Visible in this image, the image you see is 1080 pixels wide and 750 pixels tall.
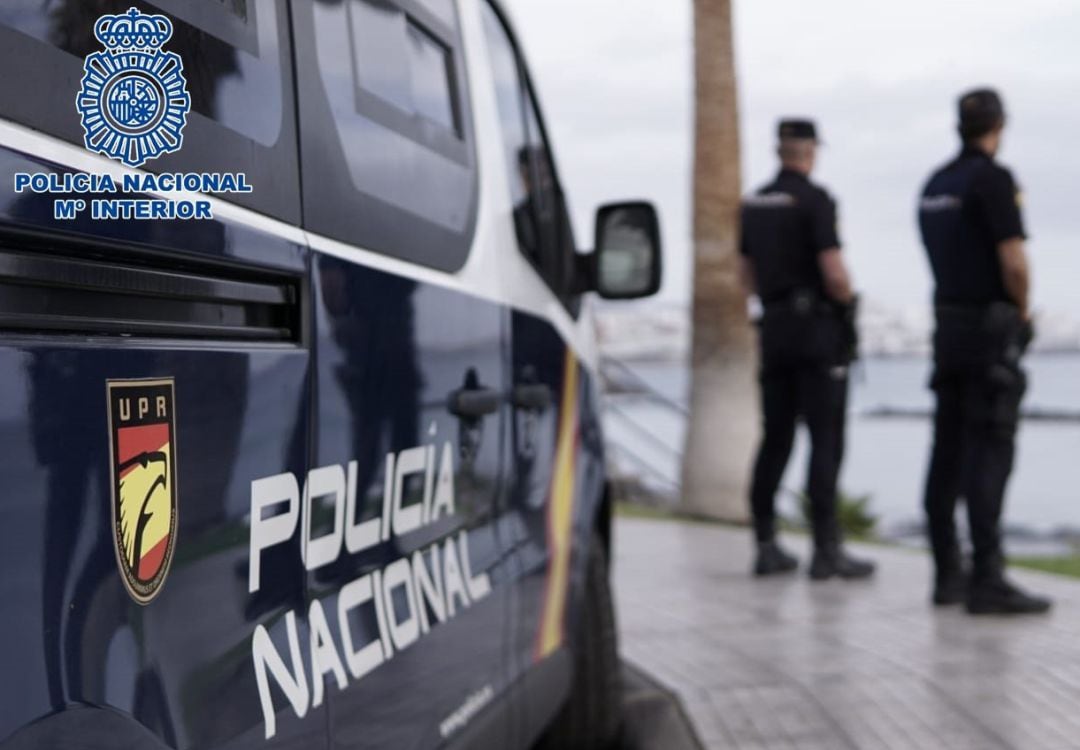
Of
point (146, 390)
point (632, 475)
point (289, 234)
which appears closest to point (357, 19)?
point (289, 234)

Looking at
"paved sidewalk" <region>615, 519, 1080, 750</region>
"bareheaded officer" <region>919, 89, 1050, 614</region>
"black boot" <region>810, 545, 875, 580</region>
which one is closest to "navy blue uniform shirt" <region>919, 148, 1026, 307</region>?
"bareheaded officer" <region>919, 89, 1050, 614</region>

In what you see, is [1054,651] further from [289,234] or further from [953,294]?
[289,234]

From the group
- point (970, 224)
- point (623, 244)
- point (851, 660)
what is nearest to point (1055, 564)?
point (970, 224)

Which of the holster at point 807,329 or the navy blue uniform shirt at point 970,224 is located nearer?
the navy blue uniform shirt at point 970,224

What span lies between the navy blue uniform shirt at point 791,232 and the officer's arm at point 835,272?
0.03m

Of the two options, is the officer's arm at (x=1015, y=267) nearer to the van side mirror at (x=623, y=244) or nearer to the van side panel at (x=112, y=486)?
the van side mirror at (x=623, y=244)

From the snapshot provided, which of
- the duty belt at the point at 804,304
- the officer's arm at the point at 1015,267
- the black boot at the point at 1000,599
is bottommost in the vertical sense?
the black boot at the point at 1000,599

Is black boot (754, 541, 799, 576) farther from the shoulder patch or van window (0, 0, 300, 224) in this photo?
van window (0, 0, 300, 224)

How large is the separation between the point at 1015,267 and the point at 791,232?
1339mm

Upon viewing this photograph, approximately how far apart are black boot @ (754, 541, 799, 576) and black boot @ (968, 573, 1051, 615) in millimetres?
1426

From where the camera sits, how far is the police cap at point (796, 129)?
7254 millimetres

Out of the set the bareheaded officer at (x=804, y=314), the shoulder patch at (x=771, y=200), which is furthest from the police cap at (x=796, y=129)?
the shoulder patch at (x=771, y=200)

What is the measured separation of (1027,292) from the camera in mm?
6109

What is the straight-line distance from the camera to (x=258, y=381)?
6.72 feet
